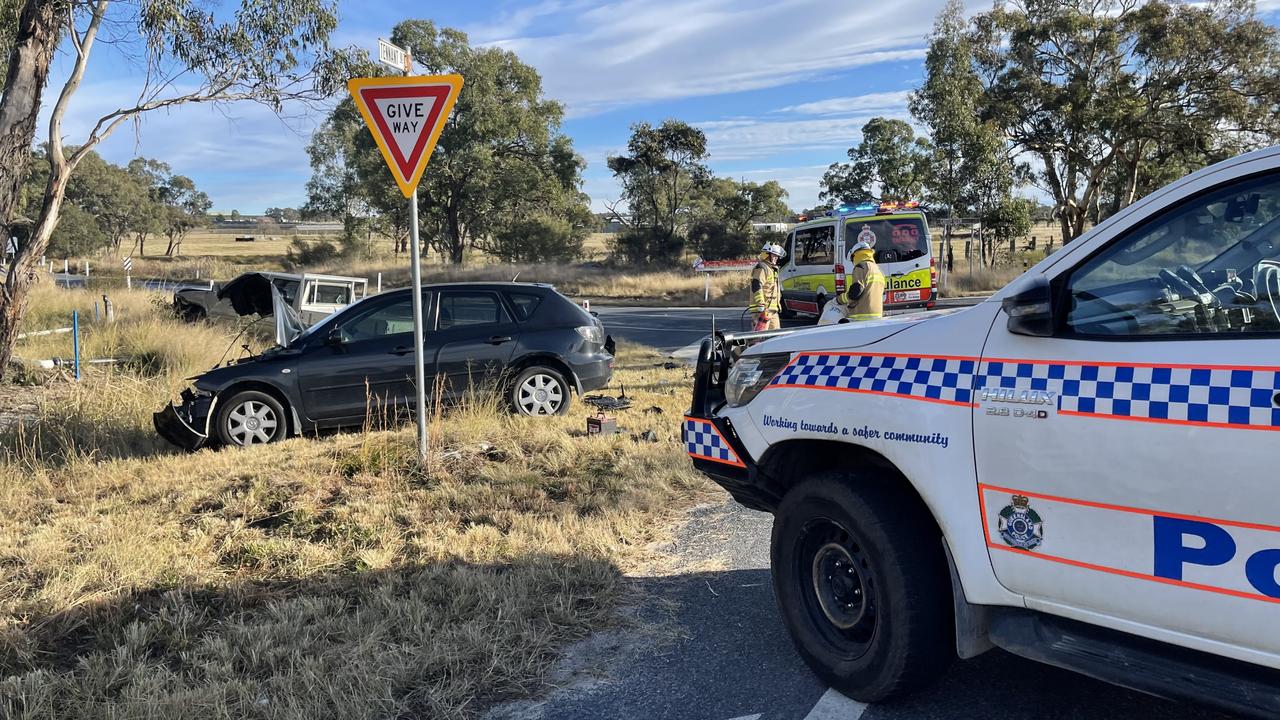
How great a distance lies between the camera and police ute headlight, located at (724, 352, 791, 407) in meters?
3.62

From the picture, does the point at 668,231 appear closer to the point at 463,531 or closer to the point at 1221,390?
the point at 463,531

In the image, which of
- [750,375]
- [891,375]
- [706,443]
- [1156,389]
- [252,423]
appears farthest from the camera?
[252,423]

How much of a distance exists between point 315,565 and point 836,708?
2.86m

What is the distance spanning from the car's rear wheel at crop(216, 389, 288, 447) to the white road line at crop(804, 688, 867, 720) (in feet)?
19.9

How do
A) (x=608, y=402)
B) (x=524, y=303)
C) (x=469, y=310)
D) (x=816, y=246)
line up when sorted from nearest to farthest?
(x=469, y=310) < (x=524, y=303) < (x=608, y=402) < (x=816, y=246)

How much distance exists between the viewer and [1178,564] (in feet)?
7.27

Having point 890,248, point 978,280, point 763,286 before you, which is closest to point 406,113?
point 763,286

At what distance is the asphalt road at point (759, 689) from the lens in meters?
3.05

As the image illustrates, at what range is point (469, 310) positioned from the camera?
855 centimetres

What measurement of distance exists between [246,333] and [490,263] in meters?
29.4

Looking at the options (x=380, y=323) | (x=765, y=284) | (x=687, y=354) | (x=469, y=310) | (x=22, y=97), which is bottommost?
(x=687, y=354)

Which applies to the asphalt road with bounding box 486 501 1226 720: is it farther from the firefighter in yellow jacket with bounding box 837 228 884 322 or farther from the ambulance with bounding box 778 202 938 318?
the ambulance with bounding box 778 202 938 318

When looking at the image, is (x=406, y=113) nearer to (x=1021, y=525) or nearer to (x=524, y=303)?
(x=524, y=303)

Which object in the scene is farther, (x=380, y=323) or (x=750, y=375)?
(x=380, y=323)
